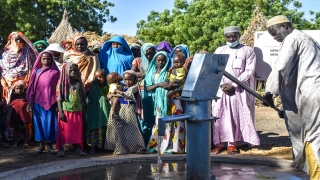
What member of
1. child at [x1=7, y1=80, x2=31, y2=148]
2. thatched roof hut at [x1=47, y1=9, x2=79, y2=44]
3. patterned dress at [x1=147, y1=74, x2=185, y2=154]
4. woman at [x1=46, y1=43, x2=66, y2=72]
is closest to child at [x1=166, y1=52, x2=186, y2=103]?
patterned dress at [x1=147, y1=74, x2=185, y2=154]

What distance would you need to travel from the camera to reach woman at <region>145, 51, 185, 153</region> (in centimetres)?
713

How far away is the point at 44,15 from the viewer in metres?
27.8

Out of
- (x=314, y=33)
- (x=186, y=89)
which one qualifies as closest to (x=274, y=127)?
(x=314, y=33)

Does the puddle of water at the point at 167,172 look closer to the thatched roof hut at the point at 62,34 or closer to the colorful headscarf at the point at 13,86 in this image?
the colorful headscarf at the point at 13,86

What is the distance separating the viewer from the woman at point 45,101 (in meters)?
7.16

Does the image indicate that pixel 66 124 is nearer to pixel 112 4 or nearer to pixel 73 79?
pixel 73 79

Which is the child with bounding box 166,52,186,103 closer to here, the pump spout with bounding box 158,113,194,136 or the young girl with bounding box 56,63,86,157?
the young girl with bounding box 56,63,86,157

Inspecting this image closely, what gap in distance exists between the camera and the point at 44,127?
7.20m

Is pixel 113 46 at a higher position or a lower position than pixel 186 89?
higher

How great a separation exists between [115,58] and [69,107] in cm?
135

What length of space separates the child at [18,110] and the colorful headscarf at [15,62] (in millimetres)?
142

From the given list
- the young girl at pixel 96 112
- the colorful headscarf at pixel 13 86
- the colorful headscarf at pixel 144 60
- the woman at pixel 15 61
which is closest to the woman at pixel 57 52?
the woman at pixel 15 61

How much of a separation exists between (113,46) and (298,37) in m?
4.13

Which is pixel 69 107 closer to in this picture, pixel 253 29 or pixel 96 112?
pixel 96 112
